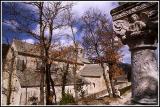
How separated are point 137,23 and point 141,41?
246 mm

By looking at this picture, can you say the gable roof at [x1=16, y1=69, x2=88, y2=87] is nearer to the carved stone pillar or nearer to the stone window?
the stone window

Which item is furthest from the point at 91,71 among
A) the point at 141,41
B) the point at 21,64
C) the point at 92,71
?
the point at 141,41

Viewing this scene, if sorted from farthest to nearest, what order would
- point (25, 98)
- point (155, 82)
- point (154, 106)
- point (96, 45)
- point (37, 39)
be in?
point (25, 98)
point (96, 45)
point (37, 39)
point (155, 82)
point (154, 106)

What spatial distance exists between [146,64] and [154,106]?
594mm

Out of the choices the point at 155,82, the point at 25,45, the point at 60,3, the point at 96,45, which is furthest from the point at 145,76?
the point at 25,45

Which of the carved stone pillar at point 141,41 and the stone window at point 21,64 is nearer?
the carved stone pillar at point 141,41

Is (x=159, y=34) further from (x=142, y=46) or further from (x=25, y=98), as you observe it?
(x=25, y=98)

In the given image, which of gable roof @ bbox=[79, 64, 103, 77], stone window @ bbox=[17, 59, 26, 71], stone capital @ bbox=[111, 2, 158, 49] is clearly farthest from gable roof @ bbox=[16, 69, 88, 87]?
stone capital @ bbox=[111, 2, 158, 49]

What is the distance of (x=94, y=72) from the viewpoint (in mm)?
40875

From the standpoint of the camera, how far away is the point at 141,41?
3014 millimetres

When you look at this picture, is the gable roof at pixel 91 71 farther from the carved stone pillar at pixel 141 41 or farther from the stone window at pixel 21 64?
the carved stone pillar at pixel 141 41

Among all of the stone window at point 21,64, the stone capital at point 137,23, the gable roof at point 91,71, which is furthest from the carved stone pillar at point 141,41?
the gable roof at point 91,71

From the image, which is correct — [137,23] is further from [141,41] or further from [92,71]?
[92,71]

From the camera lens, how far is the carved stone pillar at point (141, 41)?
9.37 feet
